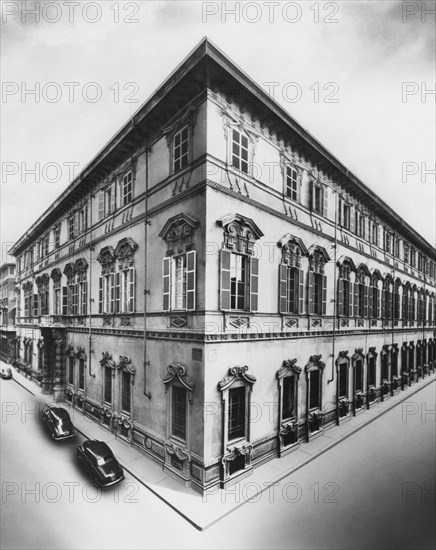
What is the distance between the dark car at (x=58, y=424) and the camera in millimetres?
13281

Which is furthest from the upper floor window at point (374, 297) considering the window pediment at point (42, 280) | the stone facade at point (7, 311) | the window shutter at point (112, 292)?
the stone facade at point (7, 311)

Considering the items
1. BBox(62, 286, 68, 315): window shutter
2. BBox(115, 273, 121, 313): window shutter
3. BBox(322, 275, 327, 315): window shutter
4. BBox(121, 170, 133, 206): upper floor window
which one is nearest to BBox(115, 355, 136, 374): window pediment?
BBox(115, 273, 121, 313): window shutter

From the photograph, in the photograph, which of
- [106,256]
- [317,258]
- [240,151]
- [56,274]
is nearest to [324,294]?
[317,258]

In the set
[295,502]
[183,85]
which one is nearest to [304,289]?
[295,502]

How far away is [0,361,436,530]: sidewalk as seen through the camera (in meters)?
8.97

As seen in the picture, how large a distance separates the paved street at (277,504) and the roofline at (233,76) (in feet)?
41.0

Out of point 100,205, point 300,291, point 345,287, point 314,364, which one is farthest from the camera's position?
point 345,287

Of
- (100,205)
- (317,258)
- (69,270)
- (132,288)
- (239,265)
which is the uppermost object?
(100,205)

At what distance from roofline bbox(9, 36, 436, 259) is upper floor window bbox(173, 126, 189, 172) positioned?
4.26ft

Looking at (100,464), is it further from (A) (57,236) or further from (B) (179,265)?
(A) (57,236)

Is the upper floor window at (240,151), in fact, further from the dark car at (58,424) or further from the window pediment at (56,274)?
the window pediment at (56,274)

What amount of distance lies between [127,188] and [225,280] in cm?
692

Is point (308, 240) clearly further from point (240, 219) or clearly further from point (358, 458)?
point (358, 458)

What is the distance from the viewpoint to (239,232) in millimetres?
11008
